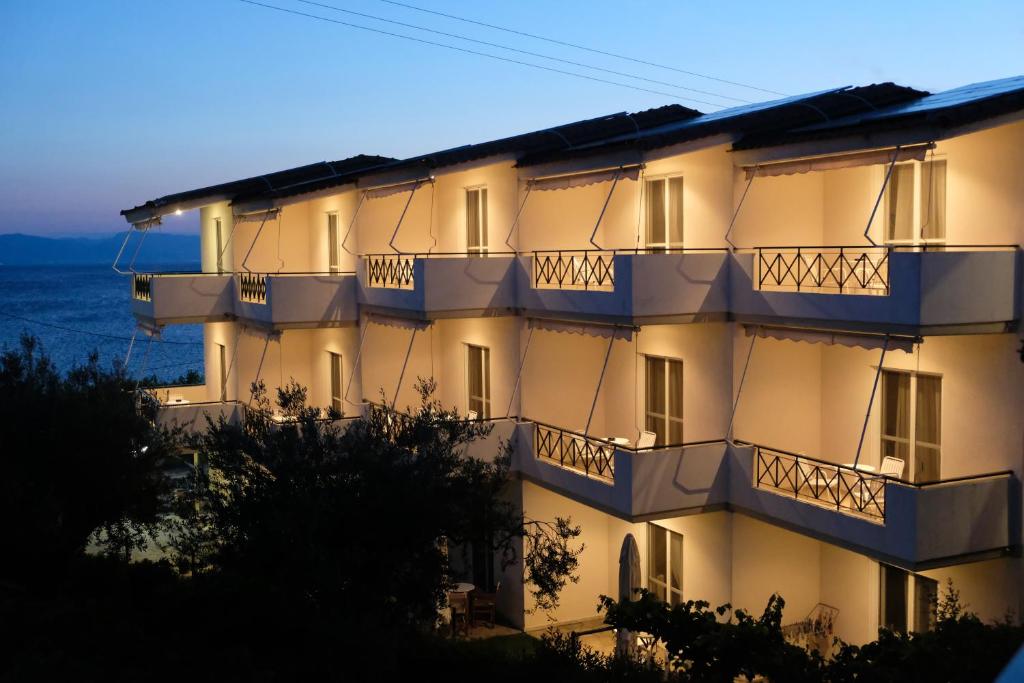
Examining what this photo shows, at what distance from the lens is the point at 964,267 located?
15.1 m

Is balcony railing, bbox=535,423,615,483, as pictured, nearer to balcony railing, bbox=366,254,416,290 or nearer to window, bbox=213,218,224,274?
balcony railing, bbox=366,254,416,290

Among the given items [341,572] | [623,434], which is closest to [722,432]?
[623,434]

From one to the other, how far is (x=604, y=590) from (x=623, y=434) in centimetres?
324

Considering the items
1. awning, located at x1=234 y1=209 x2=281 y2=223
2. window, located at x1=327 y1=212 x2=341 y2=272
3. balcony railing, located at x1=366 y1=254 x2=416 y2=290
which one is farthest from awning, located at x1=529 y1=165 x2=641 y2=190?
awning, located at x1=234 y1=209 x2=281 y2=223

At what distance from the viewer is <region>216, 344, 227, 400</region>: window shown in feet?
104

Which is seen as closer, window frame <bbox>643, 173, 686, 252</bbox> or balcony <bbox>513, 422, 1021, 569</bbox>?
balcony <bbox>513, 422, 1021, 569</bbox>

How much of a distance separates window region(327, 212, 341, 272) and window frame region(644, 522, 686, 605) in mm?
12405

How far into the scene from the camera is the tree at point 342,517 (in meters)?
12.6

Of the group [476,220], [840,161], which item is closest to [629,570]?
[840,161]

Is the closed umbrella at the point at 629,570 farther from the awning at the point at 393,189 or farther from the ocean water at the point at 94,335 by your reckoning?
the ocean water at the point at 94,335

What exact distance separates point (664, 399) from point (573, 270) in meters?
2.91

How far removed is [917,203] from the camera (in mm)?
16938

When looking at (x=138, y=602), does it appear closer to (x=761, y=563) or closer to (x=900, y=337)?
(x=761, y=563)

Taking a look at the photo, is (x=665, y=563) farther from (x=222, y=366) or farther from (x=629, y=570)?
(x=222, y=366)
